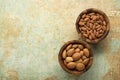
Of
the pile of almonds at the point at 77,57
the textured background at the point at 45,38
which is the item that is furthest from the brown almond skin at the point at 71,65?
the textured background at the point at 45,38

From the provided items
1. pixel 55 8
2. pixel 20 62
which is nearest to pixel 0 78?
pixel 20 62

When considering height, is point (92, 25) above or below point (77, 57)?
above

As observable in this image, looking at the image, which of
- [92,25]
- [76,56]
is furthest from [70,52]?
[92,25]

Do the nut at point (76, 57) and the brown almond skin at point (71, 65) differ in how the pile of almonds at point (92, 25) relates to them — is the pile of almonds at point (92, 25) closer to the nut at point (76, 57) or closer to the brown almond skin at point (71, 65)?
the nut at point (76, 57)

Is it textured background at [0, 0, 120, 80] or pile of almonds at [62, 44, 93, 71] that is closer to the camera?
pile of almonds at [62, 44, 93, 71]

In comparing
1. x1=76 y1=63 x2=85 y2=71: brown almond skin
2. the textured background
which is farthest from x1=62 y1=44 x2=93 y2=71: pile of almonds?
the textured background

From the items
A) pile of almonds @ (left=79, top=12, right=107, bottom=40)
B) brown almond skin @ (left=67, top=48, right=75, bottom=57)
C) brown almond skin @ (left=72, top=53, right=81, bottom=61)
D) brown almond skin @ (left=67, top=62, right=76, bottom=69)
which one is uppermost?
pile of almonds @ (left=79, top=12, right=107, bottom=40)

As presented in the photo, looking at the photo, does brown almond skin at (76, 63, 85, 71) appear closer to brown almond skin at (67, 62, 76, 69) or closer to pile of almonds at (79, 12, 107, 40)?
brown almond skin at (67, 62, 76, 69)

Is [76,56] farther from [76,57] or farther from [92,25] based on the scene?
[92,25]
